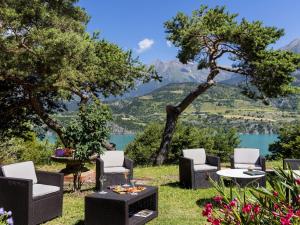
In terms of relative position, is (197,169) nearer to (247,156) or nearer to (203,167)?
(203,167)

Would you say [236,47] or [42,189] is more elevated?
[236,47]

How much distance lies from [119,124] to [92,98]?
118 metres

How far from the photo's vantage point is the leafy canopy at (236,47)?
1394 centimetres

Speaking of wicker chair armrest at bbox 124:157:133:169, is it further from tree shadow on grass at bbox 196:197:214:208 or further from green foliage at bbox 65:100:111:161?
tree shadow on grass at bbox 196:197:214:208

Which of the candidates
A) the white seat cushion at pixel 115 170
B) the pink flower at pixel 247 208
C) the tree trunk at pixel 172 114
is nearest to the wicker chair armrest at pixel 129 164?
the white seat cushion at pixel 115 170

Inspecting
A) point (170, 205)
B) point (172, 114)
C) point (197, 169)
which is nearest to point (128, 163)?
point (197, 169)

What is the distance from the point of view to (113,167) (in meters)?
9.49

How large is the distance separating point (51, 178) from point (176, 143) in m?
21.2

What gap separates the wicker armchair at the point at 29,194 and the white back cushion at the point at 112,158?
256 centimetres

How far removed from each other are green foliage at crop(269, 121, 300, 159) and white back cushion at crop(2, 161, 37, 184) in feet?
60.7

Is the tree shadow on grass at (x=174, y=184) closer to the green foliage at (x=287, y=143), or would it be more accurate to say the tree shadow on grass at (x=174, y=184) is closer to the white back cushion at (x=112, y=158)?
the white back cushion at (x=112, y=158)

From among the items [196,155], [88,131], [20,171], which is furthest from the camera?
[196,155]

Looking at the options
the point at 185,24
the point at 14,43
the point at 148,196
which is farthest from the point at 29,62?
the point at 148,196

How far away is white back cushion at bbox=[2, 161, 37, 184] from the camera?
644 cm
